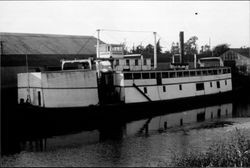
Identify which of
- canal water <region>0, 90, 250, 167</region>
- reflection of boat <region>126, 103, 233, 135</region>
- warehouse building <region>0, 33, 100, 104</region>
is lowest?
canal water <region>0, 90, 250, 167</region>

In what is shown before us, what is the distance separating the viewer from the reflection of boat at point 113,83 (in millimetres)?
24234

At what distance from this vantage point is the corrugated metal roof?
3384 centimetres

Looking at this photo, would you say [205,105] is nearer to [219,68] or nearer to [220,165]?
[219,68]

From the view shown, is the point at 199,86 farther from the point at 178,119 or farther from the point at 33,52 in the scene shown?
the point at 33,52

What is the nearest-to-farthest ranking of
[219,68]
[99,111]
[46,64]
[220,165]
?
[220,165] → [99,111] → [46,64] → [219,68]

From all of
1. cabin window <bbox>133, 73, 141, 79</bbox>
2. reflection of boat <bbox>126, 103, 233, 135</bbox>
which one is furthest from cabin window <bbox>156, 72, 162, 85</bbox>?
reflection of boat <bbox>126, 103, 233, 135</bbox>

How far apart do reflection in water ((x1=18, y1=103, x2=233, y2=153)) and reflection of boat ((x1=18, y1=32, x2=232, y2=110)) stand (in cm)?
265

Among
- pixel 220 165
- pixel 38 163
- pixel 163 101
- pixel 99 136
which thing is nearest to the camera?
pixel 220 165

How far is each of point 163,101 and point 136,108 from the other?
3.55m

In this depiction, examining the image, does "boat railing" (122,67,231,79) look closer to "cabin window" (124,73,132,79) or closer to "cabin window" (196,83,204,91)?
"cabin window" (124,73,132,79)

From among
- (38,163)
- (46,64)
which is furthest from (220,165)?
(46,64)

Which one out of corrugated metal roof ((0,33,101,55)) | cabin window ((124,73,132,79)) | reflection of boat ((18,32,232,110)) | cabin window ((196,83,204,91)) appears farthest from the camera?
cabin window ((196,83,204,91))

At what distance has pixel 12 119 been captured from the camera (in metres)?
24.8

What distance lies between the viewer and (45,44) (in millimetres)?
36969
